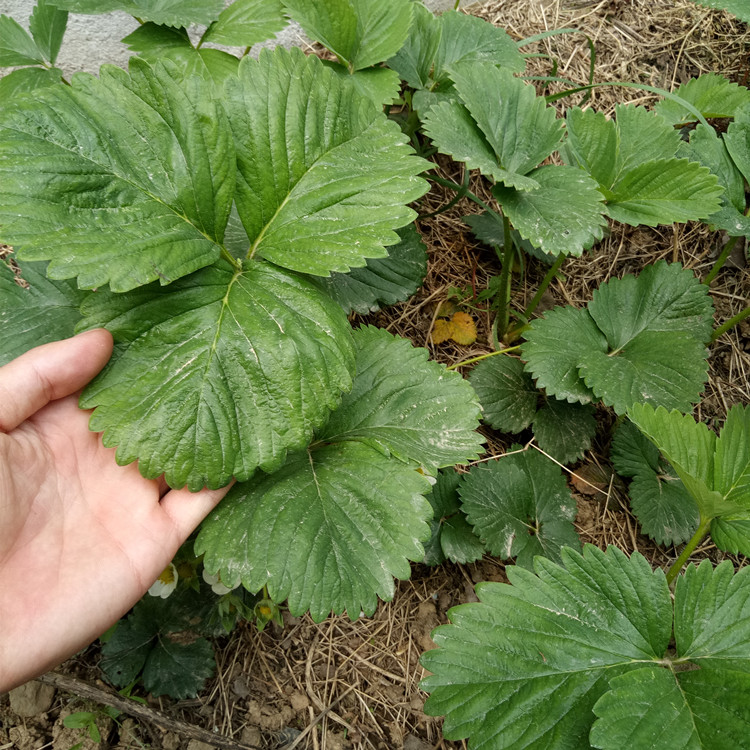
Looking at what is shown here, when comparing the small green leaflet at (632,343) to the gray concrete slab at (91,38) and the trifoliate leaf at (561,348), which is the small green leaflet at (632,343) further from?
the gray concrete slab at (91,38)

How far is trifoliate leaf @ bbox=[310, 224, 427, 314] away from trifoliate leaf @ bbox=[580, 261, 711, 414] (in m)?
0.56

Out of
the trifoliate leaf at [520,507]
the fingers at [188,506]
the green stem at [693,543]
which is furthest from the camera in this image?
the trifoliate leaf at [520,507]

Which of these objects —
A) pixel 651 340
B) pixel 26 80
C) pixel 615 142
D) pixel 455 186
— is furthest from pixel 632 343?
pixel 26 80

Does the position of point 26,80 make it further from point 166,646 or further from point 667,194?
point 667,194

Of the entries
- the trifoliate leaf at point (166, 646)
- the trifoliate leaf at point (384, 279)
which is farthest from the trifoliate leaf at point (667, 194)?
the trifoliate leaf at point (166, 646)

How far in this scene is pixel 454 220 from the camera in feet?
7.20

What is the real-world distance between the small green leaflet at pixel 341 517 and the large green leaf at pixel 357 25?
112cm

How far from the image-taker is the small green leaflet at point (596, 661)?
3.38 ft

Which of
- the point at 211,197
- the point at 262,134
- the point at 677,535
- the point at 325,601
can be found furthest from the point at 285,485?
the point at 677,535

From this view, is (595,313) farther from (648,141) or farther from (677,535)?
(677,535)

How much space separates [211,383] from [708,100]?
→ 80.4 inches

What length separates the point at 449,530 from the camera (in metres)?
1.69

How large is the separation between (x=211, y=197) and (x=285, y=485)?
568 mm

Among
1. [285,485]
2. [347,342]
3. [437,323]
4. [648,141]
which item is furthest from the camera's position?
[437,323]
